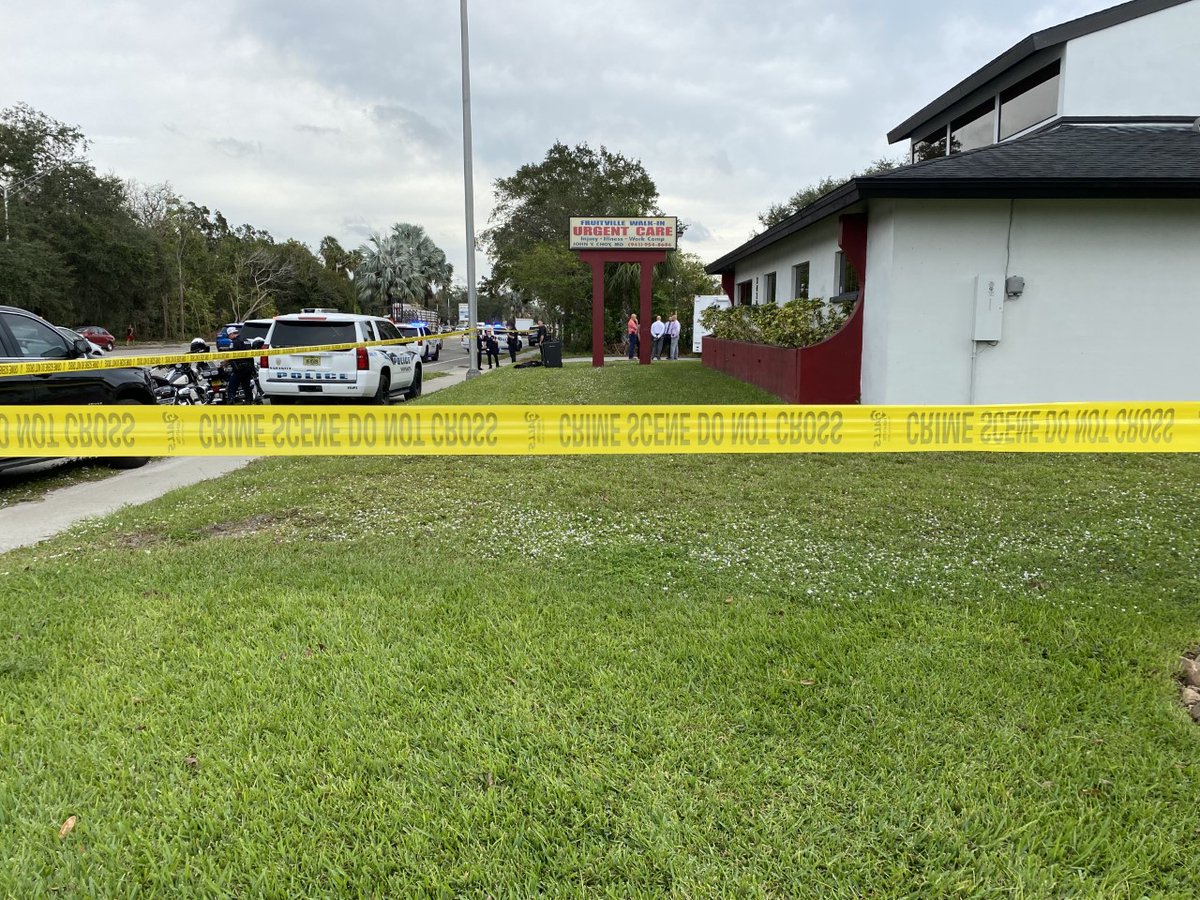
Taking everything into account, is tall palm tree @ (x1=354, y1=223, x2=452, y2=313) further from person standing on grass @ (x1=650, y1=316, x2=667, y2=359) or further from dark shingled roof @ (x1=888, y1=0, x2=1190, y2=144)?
dark shingled roof @ (x1=888, y1=0, x2=1190, y2=144)

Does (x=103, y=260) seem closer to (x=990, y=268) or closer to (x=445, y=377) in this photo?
(x=445, y=377)

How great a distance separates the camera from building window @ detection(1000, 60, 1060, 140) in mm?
12031

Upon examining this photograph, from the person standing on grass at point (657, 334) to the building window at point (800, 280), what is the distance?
397 inches

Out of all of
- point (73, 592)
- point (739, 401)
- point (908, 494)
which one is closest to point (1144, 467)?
point (908, 494)

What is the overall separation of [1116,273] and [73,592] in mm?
11308

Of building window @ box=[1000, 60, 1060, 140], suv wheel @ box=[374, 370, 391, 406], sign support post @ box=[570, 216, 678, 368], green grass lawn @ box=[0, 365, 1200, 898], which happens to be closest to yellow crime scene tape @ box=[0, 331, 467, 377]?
suv wheel @ box=[374, 370, 391, 406]

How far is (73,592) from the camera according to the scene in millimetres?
4438

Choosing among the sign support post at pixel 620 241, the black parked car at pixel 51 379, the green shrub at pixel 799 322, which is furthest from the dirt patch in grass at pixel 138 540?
the sign support post at pixel 620 241

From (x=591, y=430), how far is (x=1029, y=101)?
12080 mm

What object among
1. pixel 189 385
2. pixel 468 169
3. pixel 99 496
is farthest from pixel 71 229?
pixel 99 496

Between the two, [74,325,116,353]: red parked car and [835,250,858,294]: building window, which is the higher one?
[835,250,858,294]: building window

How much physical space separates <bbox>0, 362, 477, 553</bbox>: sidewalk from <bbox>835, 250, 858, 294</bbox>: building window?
30.5ft

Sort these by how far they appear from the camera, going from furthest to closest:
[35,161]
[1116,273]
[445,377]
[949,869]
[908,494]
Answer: [35,161] → [445,377] → [1116,273] → [908,494] → [949,869]

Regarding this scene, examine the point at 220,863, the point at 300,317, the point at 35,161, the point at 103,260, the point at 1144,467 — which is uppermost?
the point at 35,161
